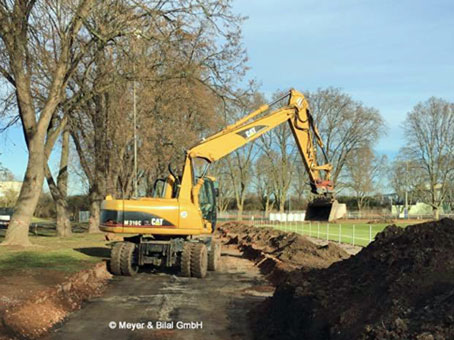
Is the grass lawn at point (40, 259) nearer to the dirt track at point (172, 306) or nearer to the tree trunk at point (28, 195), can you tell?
the tree trunk at point (28, 195)

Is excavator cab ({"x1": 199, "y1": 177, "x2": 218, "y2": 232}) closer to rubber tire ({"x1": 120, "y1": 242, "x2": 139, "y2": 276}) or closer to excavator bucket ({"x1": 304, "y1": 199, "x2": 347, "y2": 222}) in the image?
rubber tire ({"x1": 120, "y1": 242, "x2": 139, "y2": 276})

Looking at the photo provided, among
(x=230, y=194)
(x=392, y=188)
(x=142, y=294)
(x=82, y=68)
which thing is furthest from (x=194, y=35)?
(x=392, y=188)

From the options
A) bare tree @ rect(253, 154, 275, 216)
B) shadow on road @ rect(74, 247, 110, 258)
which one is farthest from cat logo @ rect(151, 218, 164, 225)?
bare tree @ rect(253, 154, 275, 216)

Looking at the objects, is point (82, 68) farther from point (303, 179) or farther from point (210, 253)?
point (303, 179)

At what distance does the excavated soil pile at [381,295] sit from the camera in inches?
192

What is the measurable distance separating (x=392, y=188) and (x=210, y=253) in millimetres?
80776

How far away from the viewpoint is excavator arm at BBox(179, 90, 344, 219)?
1502 cm

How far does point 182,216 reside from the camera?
13992 mm

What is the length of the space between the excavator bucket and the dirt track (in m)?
2.88

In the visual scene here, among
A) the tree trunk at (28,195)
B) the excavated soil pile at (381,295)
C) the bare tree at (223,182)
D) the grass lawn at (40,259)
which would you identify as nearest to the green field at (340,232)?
the grass lawn at (40,259)

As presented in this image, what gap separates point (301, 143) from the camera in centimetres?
1784

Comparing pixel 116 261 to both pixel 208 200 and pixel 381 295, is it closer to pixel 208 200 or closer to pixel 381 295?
pixel 208 200

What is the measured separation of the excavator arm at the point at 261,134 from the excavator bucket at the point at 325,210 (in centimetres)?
4

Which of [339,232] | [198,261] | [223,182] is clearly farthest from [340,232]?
[223,182]
